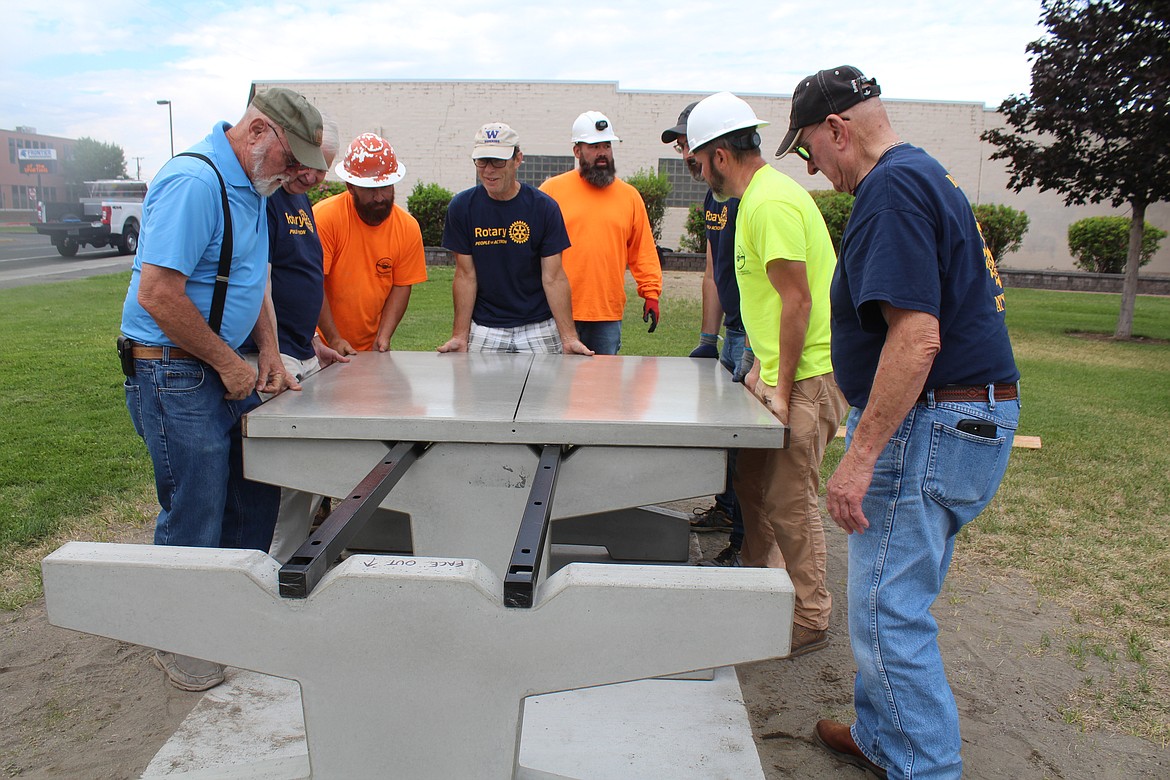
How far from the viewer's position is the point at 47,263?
64.1 ft

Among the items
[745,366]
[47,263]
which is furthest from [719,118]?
[47,263]

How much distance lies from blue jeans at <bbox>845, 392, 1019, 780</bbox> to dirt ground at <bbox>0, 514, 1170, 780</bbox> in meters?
0.44

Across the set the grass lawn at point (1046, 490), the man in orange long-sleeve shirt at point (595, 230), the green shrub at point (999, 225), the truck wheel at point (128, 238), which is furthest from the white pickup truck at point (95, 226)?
the green shrub at point (999, 225)

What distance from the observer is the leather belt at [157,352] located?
266 centimetres

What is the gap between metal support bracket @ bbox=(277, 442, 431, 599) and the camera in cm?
163

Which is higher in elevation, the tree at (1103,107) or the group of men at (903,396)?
the tree at (1103,107)

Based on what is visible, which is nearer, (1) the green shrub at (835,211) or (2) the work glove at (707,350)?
(2) the work glove at (707,350)

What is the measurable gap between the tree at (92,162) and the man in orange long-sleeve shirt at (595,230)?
71995 millimetres

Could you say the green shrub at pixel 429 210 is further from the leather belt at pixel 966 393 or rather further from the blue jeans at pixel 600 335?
the leather belt at pixel 966 393

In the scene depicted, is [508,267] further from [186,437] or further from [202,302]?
[186,437]

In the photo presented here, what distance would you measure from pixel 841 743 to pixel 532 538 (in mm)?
1405

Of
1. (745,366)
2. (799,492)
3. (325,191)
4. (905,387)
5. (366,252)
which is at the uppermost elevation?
(325,191)

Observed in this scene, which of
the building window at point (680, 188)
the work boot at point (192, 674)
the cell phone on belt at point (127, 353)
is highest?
the building window at point (680, 188)

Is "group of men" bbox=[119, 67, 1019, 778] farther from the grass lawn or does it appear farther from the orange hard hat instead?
the grass lawn
